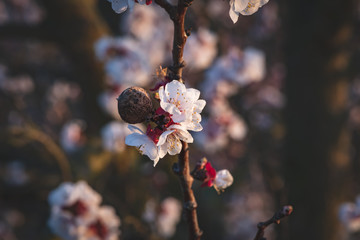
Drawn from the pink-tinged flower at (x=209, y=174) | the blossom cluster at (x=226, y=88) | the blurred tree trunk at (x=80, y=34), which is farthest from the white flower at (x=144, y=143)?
the blurred tree trunk at (x=80, y=34)

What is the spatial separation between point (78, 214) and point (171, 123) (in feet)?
3.16

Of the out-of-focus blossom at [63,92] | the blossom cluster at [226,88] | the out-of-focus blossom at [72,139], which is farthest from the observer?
the out-of-focus blossom at [63,92]

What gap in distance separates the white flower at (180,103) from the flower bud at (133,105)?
41 mm

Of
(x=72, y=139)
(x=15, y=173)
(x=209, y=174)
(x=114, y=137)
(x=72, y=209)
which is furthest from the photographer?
(x=15, y=173)

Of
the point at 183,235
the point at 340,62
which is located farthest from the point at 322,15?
the point at 183,235

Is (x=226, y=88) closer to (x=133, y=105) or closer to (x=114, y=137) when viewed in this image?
(x=114, y=137)

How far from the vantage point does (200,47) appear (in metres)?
2.78

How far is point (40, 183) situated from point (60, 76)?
1206mm

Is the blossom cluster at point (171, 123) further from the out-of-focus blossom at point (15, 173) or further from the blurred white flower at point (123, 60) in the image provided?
the out-of-focus blossom at point (15, 173)

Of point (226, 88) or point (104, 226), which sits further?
point (226, 88)

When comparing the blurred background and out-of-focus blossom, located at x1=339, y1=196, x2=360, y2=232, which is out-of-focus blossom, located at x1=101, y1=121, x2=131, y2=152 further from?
out-of-focus blossom, located at x1=339, y1=196, x2=360, y2=232

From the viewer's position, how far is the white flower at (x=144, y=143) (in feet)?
2.41

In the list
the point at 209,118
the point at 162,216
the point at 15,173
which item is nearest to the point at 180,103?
the point at 162,216

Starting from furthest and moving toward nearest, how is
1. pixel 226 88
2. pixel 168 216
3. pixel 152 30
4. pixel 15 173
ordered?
1. pixel 15 173
2. pixel 152 30
3. pixel 226 88
4. pixel 168 216
